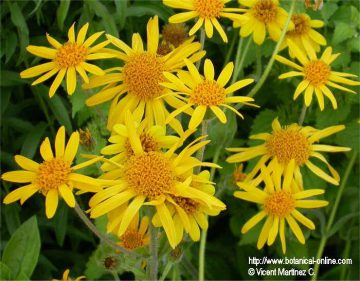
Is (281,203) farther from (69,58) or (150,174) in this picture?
(69,58)

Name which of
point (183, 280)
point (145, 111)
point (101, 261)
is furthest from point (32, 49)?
point (183, 280)

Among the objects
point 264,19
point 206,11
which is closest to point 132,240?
point 206,11

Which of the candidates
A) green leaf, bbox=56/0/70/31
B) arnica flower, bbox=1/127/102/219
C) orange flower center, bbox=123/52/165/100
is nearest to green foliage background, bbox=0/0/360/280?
green leaf, bbox=56/0/70/31

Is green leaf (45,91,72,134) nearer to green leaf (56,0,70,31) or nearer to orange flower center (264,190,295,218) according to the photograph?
green leaf (56,0,70,31)

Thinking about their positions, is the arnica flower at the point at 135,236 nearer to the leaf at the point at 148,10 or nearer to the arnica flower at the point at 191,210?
the arnica flower at the point at 191,210

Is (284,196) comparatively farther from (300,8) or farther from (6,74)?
(6,74)

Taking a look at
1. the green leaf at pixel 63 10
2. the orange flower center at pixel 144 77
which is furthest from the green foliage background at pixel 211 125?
the orange flower center at pixel 144 77
